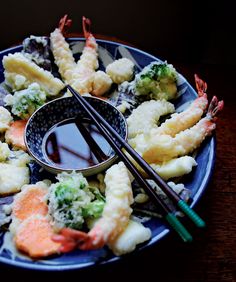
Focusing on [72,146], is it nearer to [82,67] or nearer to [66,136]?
[66,136]

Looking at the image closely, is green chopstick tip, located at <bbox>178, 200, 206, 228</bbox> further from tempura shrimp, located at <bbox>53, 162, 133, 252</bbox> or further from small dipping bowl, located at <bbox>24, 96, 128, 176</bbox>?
small dipping bowl, located at <bbox>24, 96, 128, 176</bbox>

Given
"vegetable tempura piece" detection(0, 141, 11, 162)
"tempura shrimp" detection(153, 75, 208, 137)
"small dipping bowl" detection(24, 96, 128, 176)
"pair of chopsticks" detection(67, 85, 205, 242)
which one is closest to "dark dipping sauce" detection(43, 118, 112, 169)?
"small dipping bowl" detection(24, 96, 128, 176)

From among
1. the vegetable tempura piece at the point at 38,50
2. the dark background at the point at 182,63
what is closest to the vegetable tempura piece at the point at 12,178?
the dark background at the point at 182,63

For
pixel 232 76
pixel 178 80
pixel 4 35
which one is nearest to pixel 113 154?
pixel 178 80

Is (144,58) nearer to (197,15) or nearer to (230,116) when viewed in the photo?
(230,116)

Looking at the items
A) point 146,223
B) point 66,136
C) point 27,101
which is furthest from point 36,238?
point 27,101

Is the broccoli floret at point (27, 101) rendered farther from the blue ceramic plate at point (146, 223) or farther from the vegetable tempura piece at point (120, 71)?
the vegetable tempura piece at point (120, 71)
